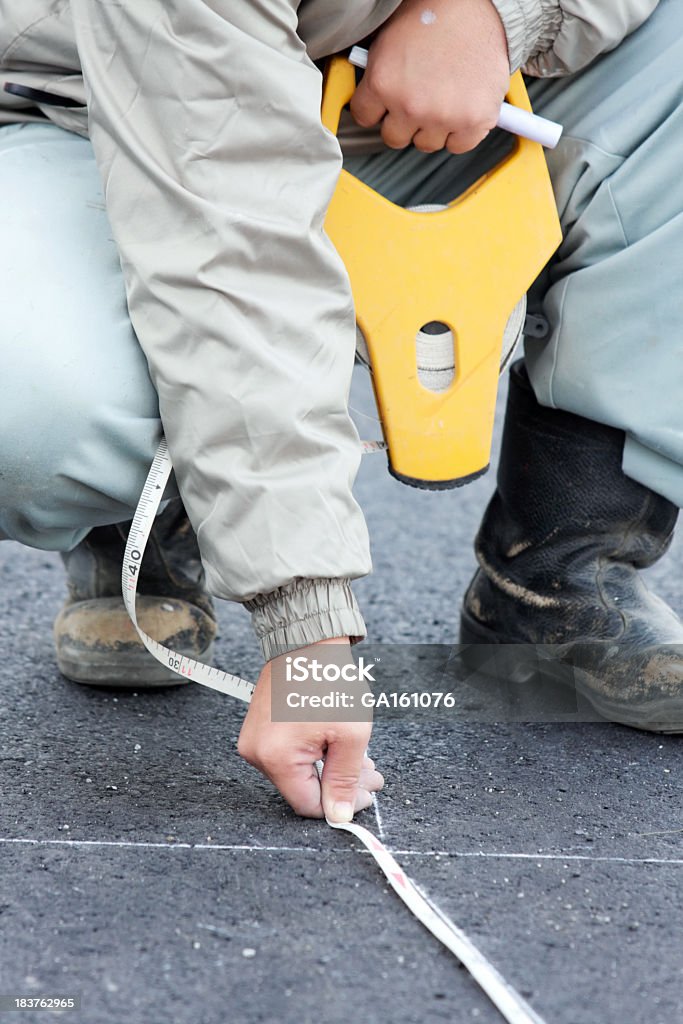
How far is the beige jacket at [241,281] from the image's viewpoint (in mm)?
1142

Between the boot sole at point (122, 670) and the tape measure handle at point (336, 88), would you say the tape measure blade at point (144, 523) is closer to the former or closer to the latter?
the boot sole at point (122, 670)

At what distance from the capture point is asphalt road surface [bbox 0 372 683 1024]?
97 cm

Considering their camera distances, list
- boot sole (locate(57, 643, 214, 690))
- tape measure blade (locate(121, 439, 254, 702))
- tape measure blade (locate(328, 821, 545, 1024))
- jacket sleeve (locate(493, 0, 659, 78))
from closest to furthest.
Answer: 1. tape measure blade (locate(328, 821, 545, 1024))
2. tape measure blade (locate(121, 439, 254, 702))
3. jacket sleeve (locate(493, 0, 659, 78))
4. boot sole (locate(57, 643, 214, 690))

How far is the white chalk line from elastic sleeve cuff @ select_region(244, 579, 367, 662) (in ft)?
0.67

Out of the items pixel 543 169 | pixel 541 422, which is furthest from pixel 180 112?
pixel 541 422

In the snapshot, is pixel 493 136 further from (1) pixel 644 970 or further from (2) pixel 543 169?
(1) pixel 644 970

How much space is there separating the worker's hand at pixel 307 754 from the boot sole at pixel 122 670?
1.50 feet

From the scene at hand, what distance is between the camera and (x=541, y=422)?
163 cm

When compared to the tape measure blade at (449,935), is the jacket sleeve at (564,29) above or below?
above

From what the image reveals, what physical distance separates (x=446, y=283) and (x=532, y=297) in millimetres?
256

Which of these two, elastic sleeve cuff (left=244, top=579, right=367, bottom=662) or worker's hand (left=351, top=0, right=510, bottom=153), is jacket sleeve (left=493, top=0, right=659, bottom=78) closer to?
worker's hand (left=351, top=0, right=510, bottom=153)

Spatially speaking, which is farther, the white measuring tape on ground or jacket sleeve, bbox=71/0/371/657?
jacket sleeve, bbox=71/0/371/657

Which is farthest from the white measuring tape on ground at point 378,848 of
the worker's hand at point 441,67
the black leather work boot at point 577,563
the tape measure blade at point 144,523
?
the worker's hand at point 441,67

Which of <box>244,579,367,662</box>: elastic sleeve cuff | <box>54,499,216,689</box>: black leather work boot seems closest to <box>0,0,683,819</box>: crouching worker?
<box>244,579,367,662</box>: elastic sleeve cuff
